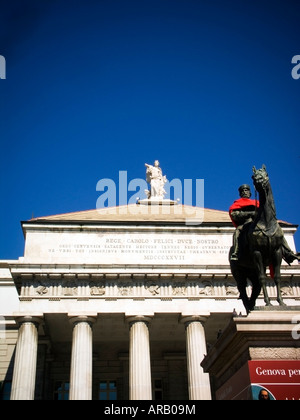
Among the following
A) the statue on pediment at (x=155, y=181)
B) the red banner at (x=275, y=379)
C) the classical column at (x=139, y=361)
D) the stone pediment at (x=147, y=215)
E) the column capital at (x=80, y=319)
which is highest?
the statue on pediment at (x=155, y=181)

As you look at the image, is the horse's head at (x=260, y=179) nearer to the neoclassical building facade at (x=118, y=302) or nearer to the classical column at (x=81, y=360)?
the neoclassical building facade at (x=118, y=302)

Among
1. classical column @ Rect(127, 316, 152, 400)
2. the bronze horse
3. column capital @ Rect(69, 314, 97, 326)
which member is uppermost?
column capital @ Rect(69, 314, 97, 326)

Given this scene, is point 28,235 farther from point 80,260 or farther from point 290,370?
point 290,370

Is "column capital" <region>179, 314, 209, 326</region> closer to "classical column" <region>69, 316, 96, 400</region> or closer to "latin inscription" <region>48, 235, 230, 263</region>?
"latin inscription" <region>48, 235, 230, 263</region>

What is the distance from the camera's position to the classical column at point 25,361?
86.3ft

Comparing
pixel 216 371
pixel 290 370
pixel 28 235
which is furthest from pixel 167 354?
pixel 290 370

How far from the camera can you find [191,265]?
29.4 metres

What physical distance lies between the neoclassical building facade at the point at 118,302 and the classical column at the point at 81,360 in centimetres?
5

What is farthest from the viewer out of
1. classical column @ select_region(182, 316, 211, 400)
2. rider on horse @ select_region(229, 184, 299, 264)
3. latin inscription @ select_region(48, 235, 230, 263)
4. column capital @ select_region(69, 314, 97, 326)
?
latin inscription @ select_region(48, 235, 230, 263)

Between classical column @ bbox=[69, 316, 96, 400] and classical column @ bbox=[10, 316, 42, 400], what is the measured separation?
6.25ft

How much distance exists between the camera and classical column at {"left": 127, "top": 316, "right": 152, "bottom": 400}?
26.6 meters

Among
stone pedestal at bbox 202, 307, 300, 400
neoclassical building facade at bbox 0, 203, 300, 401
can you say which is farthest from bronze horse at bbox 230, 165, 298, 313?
neoclassical building facade at bbox 0, 203, 300, 401

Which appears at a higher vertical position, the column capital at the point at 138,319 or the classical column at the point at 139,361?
the column capital at the point at 138,319

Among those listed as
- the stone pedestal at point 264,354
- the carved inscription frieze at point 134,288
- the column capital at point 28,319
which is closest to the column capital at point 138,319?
the carved inscription frieze at point 134,288
